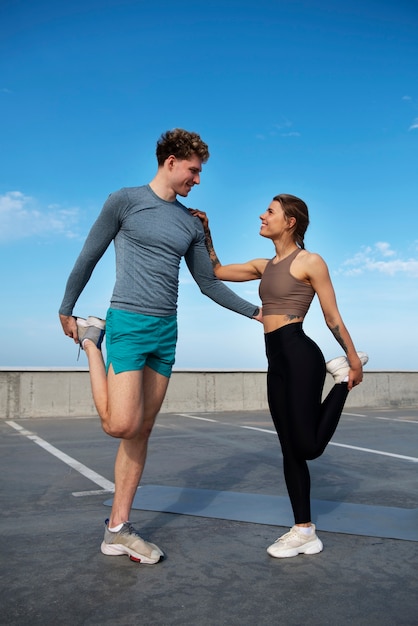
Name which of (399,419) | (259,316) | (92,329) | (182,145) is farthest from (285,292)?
(399,419)

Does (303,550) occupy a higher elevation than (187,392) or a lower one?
lower

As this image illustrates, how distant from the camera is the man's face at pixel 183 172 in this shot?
10.5ft

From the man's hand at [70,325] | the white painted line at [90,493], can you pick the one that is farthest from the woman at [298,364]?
the white painted line at [90,493]

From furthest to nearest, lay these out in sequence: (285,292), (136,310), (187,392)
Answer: (187,392), (285,292), (136,310)

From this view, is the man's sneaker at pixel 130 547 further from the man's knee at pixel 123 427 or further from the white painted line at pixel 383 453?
the white painted line at pixel 383 453

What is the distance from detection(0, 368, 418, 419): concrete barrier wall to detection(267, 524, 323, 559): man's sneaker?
10044 millimetres

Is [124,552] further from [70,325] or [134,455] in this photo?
[70,325]

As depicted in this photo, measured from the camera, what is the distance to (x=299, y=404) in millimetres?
3205

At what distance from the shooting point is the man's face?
3.21 meters

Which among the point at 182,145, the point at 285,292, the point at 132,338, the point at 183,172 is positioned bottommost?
the point at 132,338

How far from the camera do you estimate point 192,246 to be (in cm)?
352

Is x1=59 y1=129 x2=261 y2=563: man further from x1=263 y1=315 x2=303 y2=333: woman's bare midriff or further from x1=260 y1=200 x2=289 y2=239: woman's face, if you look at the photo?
x1=263 y1=315 x2=303 y2=333: woman's bare midriff

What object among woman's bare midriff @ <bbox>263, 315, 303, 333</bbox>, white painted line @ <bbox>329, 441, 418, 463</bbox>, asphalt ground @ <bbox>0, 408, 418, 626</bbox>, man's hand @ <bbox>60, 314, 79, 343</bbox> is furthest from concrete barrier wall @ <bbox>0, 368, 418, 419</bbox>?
woman's bare midriff @ <bbox>263, 315, 303, 333</bbox>

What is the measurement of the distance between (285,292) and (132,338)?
904 millimetres
